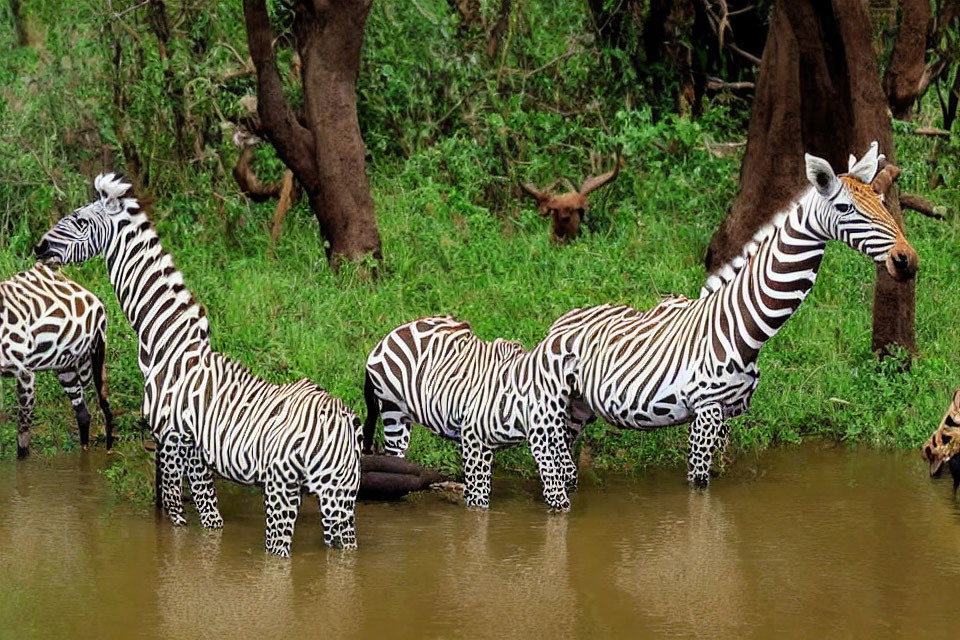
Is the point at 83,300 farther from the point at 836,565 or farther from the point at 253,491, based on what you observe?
the point at 836,565

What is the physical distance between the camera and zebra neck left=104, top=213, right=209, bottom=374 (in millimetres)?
8234

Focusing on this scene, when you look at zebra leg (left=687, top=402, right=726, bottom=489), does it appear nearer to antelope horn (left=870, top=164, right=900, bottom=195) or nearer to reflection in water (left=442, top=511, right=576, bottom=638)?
reflection in water (left=442, top=511, right=576, bottom=638)

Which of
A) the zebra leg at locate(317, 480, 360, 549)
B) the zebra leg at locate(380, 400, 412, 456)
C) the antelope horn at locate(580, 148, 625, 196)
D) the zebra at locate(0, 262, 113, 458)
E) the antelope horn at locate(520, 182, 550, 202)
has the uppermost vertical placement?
the antelope horn at locate(580, 148, 625, 196)

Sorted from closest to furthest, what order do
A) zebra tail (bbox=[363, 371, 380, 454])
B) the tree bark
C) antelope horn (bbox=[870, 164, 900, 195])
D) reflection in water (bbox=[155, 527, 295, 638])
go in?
reflection in water (bbox=[155, 527, 295, 638])
antelope horn (bbox=[870, 164, 900, 195])
zebra tail (bbox=[363, 371, 380, 454])
the tree bark

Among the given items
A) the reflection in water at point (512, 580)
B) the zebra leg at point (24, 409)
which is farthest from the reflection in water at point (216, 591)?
the zebra leg at point (24, 409)

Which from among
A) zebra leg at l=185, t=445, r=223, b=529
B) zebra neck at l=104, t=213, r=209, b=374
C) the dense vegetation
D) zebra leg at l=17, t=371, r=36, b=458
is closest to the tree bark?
the dense vegetation

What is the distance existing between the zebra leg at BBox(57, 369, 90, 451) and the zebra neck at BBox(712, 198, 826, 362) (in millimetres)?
3956

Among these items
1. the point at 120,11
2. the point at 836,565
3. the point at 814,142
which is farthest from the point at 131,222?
the point at 120,11

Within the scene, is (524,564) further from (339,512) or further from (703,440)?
(703,440)

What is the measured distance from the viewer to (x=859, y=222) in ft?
27.3

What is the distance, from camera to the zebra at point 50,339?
9555mm

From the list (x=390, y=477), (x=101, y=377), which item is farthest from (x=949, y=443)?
(x=101, y=377)

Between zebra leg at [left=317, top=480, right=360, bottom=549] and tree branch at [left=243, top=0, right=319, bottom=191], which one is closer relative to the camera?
zebra leg at [left=317, top=480, right=360, bottom=549]

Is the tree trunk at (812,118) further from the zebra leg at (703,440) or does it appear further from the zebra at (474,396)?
the zebra at (474,396)
